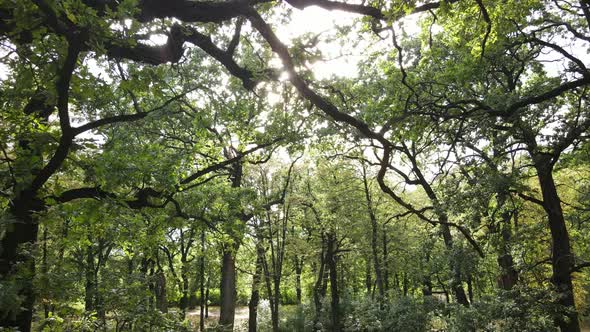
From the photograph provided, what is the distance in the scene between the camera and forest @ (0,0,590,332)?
320 cm

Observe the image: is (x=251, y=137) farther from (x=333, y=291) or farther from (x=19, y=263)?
(x=333, y=291)

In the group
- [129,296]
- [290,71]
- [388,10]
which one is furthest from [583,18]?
[129,296]

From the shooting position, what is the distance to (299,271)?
2697 cm

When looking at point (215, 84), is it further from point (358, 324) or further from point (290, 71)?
point (358, 324)

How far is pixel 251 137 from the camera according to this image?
10.1m

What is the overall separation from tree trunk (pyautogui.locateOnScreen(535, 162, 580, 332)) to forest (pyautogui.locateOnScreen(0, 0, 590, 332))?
2.0 inches

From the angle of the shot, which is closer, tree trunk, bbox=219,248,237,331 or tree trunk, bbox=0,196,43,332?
tree trunk, bbox=0,196,43,332

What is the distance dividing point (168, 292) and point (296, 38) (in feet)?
58.3

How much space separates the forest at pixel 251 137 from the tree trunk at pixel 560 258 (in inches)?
2.0

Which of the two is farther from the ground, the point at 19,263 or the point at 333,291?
the point at 19,263

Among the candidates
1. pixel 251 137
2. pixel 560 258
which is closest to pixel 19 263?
pixel 251 137

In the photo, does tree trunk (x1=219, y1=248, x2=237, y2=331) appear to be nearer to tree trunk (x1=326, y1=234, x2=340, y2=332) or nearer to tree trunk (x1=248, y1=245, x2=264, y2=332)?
tree trunk (x1=248, y1=245, x2=264, y2=332)

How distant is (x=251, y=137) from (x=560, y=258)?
7842mm

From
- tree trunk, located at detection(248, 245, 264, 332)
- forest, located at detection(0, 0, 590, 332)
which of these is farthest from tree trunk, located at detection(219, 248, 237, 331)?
tree trunk, located at detection(248, 245, 264, 332)
